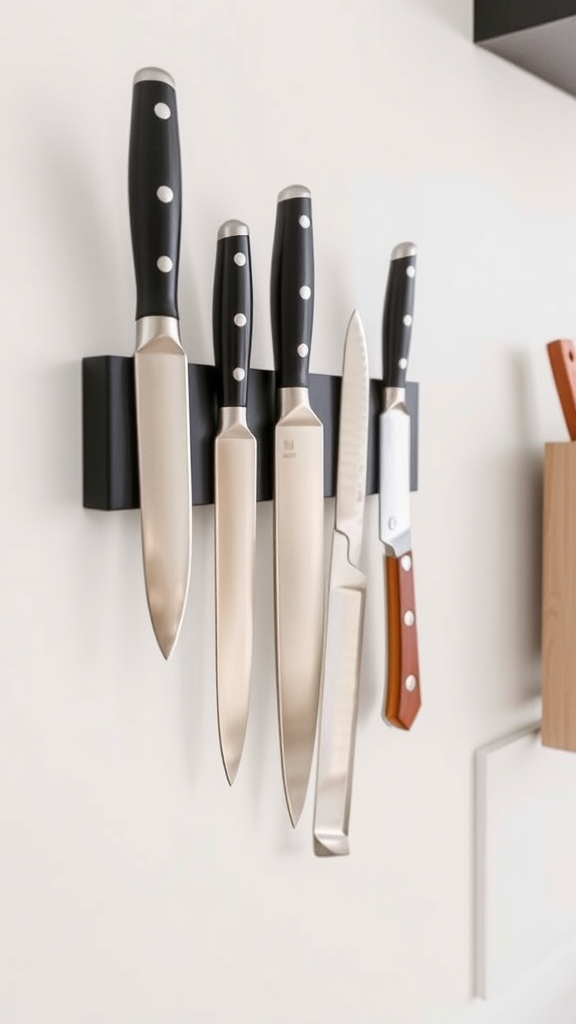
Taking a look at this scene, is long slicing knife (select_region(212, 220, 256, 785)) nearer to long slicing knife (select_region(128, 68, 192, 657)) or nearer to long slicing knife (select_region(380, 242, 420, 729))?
long slicing knife (select_region(128, 68, 192, 657))

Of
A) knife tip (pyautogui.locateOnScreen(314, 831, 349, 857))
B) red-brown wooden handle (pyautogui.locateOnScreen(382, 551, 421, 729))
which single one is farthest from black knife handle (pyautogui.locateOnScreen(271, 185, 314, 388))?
knife tip (pyautogui.locateOnScreen(314, 831, 349, 857))

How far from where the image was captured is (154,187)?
61 cm

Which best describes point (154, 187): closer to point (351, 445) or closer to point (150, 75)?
point (150, 75)

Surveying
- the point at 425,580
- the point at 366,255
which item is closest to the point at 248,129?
the point at 366,255

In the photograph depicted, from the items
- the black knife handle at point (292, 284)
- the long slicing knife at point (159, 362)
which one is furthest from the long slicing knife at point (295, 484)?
the long slicing knife at point (159, 362)

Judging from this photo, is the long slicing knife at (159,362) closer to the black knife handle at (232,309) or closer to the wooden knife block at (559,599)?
the black knife handle at (232,309)

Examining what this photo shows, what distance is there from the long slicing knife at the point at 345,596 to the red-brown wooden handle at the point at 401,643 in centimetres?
6

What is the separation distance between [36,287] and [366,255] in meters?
0.35

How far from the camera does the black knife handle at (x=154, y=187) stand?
23.7 inches

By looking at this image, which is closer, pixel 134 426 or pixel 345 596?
pixel 134 426

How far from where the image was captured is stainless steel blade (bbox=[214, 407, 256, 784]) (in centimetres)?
66

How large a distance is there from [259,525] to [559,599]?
1.42ft

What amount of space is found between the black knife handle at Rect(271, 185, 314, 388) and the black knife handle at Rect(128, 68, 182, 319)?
106 millimetres

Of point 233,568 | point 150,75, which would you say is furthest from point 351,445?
point 150,75
